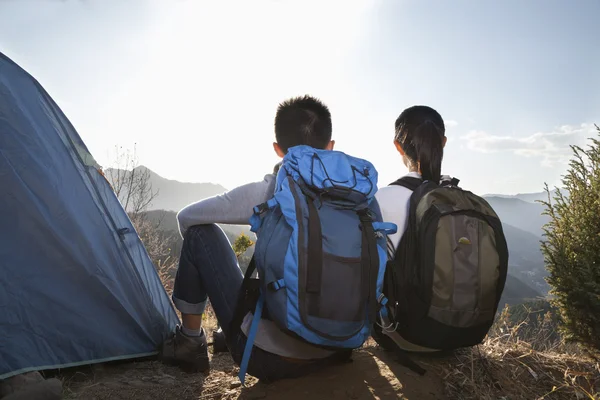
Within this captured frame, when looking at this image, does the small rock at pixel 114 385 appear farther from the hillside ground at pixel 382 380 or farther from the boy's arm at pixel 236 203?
the boy's arm at pixel 236 203

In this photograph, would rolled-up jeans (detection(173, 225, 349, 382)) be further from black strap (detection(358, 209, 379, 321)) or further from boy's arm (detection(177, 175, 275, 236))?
black strap (detection(358, 209, 379, 321))

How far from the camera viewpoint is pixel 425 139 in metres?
2.27

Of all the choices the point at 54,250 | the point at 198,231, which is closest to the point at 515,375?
the point at 198,231

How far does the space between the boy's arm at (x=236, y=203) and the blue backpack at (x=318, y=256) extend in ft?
0.54

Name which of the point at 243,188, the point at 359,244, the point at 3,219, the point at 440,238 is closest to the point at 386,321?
the point at 440,238

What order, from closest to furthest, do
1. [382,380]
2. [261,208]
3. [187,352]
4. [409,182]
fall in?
[261,208], [382,380], [409,182], [187,352]

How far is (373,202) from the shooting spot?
6.50 ft

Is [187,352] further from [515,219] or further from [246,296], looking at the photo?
[515,219]

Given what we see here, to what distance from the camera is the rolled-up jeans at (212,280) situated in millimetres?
2021

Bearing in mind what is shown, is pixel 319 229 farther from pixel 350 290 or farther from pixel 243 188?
pixel 243 188

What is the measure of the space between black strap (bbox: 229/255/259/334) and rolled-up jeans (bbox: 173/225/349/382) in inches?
3.0

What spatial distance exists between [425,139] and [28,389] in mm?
2371

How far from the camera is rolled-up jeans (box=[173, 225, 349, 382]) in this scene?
2.02m

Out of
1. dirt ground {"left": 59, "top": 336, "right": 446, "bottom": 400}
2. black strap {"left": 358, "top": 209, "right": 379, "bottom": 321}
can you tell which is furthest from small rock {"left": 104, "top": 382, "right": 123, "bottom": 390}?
black strap {"left": 358, "top": 209, "right": 379, "bottom": 321}
